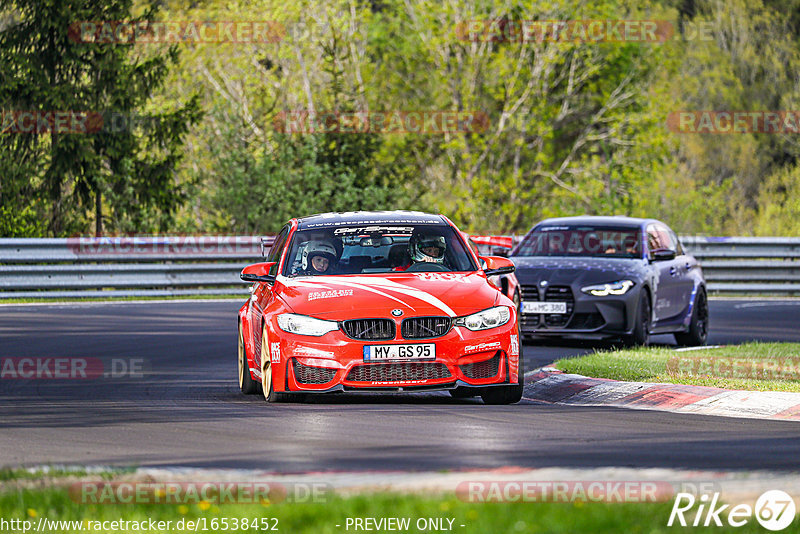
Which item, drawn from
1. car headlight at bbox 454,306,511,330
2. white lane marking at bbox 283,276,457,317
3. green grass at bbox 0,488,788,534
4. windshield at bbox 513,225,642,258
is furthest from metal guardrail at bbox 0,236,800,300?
green grass at bbox 0,488,788,534

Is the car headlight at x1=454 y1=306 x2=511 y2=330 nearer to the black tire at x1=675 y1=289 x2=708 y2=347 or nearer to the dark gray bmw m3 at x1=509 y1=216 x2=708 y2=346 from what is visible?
the dark gray bmw m3 at x1=509 y1=216 x2=708 y2=346

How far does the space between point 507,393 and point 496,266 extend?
143 centimetres

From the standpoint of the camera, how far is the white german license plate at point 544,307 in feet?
59.6

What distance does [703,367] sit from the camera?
14.3 metres

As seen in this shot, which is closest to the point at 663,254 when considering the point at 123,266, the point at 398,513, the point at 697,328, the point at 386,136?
the point at 697,328

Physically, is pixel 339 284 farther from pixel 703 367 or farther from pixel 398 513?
pixel 398 513

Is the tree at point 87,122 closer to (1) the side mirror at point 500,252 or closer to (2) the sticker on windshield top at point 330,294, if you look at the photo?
(1) the side mirror at point 500,252

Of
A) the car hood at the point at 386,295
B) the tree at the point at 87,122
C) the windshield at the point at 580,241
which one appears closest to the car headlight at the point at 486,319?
the car hood at the point at 386,295

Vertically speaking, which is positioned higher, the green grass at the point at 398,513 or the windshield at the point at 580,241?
the green grass at the point at 398,513

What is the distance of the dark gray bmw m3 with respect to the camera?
18.0m

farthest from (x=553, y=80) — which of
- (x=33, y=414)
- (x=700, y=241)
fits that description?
(x=33, y=414)

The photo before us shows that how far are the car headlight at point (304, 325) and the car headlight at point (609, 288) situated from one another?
6809 mm

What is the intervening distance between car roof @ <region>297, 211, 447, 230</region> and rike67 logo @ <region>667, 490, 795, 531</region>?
264 inches

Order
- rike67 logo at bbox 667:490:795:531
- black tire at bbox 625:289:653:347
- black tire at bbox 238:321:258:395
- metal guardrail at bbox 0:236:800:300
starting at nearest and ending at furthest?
rike67 logo at bbox 667:490:795:531, black tire at bbox 238:321:258:395, black tire at bbox 625:289:653:347, metal guardrail at bbox 0:236:800:300
